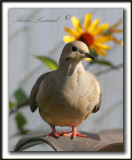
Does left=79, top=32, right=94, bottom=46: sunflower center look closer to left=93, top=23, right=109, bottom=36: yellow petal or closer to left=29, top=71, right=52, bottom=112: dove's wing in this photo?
left=93, top=23, right=109, bottom=36: yellow petal

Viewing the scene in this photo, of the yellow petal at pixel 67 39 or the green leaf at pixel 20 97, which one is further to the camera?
the green leaf at pixel 20 97

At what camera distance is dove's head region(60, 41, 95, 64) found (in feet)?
2.16

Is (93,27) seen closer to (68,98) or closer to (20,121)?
(68,98)

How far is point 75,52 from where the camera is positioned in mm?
666

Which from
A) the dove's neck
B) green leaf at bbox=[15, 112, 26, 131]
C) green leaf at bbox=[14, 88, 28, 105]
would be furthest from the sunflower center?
green leaf at bbox=[15, 112, 26, 131]

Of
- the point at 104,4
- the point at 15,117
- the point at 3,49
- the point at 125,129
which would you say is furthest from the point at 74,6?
the point at 15,117

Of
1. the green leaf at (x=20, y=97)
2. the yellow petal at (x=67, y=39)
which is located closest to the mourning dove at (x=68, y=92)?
the yellow petal at (x=67, y=39)

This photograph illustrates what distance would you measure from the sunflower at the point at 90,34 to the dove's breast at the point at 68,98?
0.32 ft

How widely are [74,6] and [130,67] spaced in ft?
0.75

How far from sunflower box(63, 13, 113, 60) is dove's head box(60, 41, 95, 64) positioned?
0.11m

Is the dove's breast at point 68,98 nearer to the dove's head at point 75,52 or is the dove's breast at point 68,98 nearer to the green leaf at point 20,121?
the dove's head at point 75,52

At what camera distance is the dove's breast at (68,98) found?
0.70 m

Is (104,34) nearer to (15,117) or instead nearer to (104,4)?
(104,4)

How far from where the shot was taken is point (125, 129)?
2.85 ft
